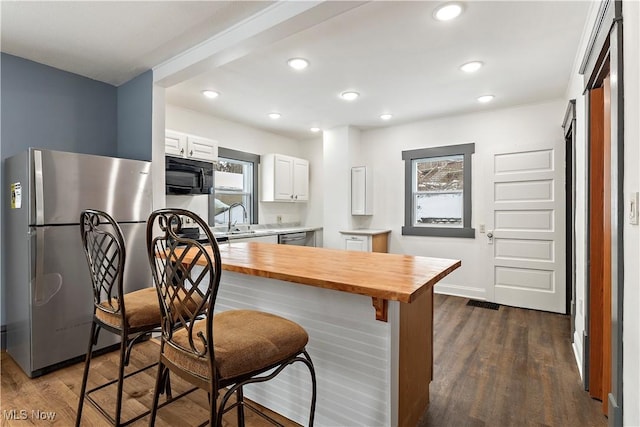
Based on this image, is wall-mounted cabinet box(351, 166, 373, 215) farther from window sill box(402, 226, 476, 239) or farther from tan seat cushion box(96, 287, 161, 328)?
tan seat cushion box(96, 287, 161, 328)

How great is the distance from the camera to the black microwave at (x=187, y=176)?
357cm

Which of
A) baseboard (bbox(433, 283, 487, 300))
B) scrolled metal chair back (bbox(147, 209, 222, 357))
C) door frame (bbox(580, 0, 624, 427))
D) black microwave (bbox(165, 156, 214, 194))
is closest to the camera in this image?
scrolled metal chair back (bbox(147, 209, 222, 357))

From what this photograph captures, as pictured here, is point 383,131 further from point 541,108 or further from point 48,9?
point 48,9

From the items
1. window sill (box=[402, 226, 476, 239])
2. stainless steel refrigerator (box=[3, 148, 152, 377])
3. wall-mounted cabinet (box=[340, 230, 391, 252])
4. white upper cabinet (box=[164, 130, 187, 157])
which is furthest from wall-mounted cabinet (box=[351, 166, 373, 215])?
stainless steel refrigerator (box=[3, 148, 152, 377])

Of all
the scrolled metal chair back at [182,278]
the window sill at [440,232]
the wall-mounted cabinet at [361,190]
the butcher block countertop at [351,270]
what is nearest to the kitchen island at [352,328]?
the butcher block countertop at [351,270]

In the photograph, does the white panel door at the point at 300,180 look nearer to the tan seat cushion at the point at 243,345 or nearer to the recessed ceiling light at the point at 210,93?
the recessed ceiling light at the point at 210,93

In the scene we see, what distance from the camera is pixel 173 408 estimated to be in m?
1.96

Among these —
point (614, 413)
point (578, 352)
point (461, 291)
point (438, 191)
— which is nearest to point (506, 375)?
point (578, 352)

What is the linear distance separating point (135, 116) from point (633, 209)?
3679 mm

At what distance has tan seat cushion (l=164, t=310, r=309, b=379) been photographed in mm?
1178

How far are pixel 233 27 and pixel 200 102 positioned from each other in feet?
6.18

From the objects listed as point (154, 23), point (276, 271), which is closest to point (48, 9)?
point (154, 23)

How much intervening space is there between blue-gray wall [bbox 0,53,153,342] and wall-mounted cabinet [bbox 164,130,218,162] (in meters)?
0.42

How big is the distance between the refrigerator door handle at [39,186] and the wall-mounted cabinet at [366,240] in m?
3.58
